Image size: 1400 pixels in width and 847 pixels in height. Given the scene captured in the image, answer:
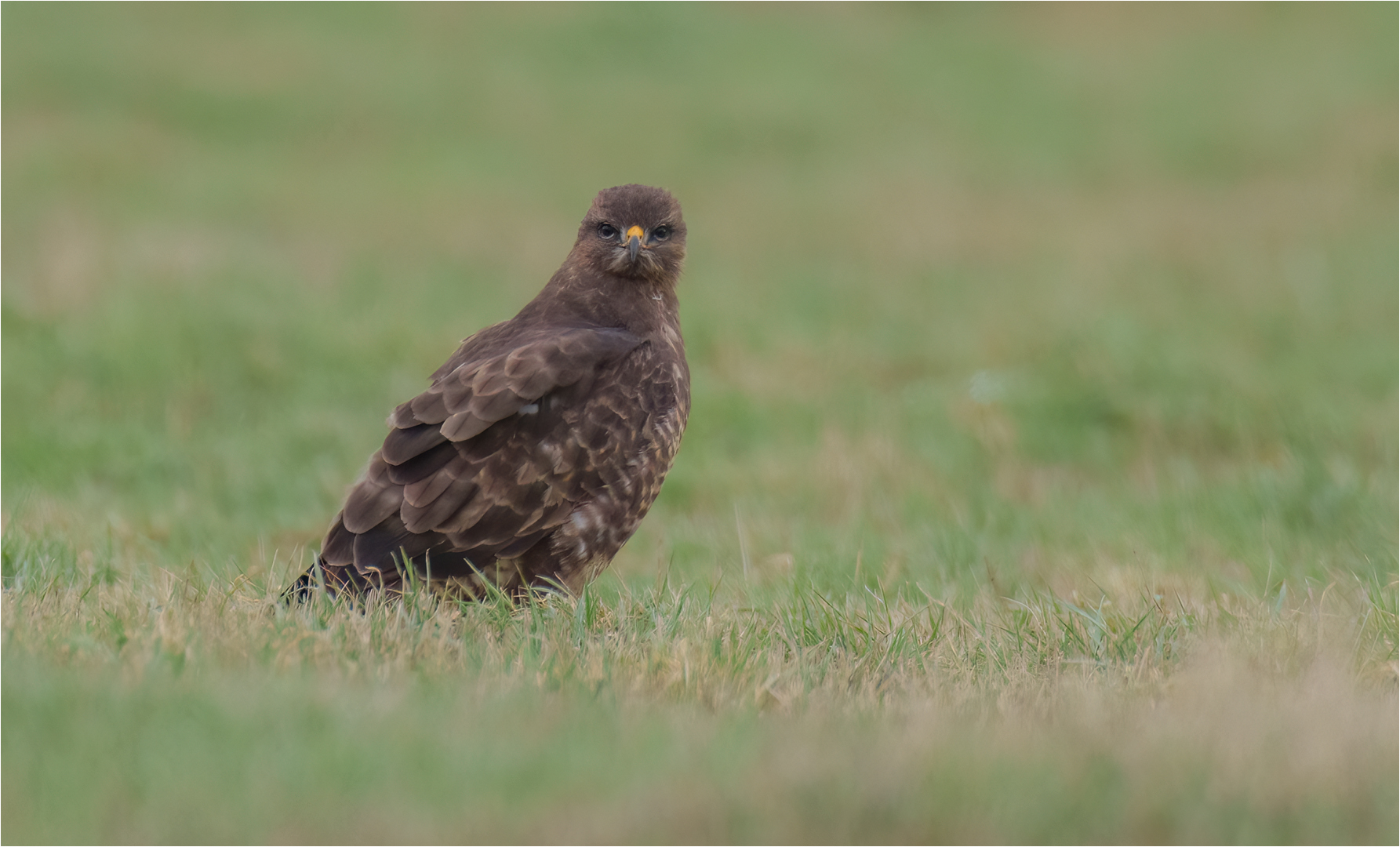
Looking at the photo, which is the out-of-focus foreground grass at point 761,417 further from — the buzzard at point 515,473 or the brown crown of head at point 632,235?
the brown crown of head at point 632,235

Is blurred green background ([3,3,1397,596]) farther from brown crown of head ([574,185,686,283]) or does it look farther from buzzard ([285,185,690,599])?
brown crown of head ([574,185,686,283])

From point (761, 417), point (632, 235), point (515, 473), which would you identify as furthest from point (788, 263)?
point (515, 473)

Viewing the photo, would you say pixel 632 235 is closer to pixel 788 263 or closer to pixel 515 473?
pixel 515 473

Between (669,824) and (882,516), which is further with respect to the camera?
(882,516)

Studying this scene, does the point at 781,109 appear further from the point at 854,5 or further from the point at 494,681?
the point at 494,681

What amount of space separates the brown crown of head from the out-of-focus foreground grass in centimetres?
124

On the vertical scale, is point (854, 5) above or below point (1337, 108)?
above

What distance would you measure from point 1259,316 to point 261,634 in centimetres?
978

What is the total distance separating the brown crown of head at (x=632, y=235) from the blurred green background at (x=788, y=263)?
129 centimetres

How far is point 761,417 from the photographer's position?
9.25 m

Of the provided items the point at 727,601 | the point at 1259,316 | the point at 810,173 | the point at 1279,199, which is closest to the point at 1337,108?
the point at 1279,199

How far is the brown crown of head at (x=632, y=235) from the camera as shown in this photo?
18.6ft

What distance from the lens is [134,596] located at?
433 cm

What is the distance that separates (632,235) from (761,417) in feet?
12.2
